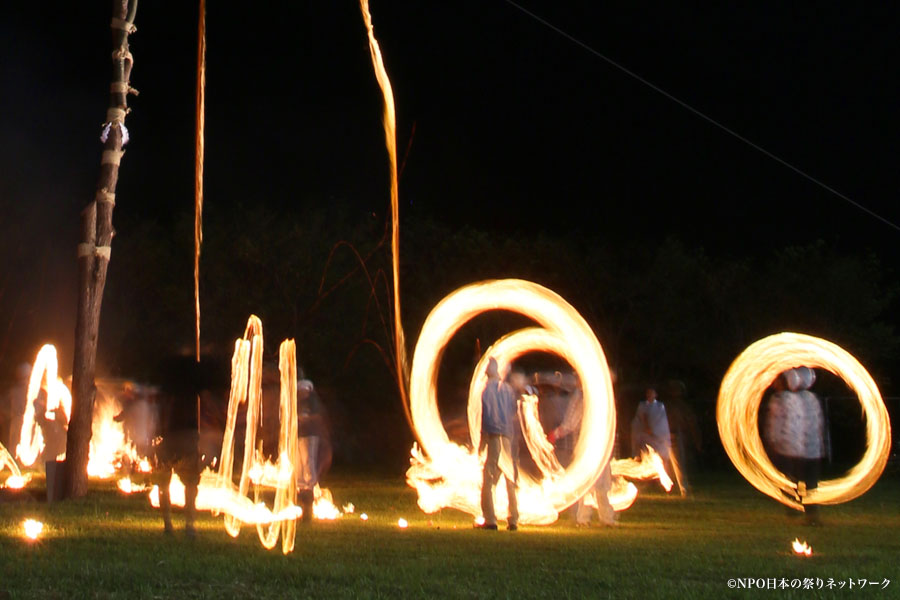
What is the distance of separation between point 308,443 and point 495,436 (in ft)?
7.45

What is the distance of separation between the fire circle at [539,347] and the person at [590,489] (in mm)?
146

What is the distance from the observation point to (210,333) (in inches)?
1687

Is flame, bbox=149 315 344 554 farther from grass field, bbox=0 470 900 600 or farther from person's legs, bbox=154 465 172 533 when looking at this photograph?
person's legs, bbox=154 465 172 533

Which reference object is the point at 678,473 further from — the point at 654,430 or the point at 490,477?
the point at 490,477

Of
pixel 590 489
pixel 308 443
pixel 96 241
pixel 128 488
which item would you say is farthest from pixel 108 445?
pixel 590 489

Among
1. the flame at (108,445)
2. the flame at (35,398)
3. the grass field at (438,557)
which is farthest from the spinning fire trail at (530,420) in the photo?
the flame at (108,445)

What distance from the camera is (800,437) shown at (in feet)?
53.1

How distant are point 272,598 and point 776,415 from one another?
29.8ft

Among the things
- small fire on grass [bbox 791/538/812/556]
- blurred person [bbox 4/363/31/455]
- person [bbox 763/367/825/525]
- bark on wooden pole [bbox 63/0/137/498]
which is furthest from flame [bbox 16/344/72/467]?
small fire on grass [bbox 791/538/812/556]

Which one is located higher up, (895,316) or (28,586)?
(895,316)

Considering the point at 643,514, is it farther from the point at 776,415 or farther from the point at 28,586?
the point at 28,586

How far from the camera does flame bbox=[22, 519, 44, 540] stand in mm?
12714

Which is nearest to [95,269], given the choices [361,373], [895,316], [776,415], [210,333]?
[776,415]

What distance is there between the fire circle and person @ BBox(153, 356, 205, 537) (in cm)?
460
